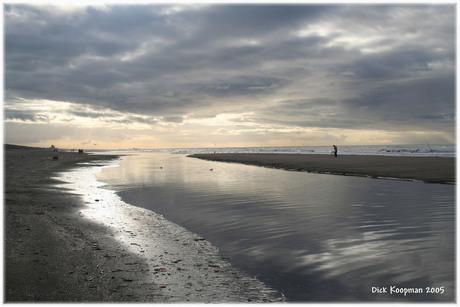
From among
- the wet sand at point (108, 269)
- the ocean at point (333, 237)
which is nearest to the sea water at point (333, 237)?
the ocean at point (333, 237)

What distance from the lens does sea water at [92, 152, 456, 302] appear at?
251 inches

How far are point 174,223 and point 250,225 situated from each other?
2632mm

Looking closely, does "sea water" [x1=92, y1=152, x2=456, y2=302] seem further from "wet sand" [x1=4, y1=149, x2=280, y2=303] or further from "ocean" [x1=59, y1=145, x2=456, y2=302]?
"wet sand" [x1=4, y1=149, x2=280, y2=303]

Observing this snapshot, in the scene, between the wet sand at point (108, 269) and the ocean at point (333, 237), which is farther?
the ocean at point (333, 237)

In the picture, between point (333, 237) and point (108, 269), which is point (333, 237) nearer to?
point (333, 237)

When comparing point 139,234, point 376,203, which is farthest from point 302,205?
point 139,234

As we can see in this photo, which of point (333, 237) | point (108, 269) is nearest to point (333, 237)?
point (333, 237)

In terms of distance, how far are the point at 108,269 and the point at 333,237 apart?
6.04 meters

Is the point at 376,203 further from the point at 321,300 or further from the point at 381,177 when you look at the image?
the point at 381,177

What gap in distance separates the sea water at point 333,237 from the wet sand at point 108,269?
0.70m

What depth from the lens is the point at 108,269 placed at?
6820 mm

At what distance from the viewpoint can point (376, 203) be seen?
49.0ft

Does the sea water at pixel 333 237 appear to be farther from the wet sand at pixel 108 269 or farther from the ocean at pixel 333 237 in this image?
the wet sand at pixel 108 269

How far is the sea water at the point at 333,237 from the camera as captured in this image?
6375 millimetres
